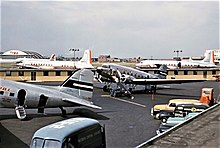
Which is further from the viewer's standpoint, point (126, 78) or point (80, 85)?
point (126, 78)

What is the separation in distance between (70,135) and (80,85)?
13.8m

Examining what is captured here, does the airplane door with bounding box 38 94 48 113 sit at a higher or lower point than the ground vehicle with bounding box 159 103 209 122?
higher

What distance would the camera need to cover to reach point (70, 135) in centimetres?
1286

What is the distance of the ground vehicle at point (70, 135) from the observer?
1234cm

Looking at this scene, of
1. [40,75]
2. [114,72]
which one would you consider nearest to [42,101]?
[114,72]

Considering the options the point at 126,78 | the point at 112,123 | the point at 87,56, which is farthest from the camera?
the point at 87,56

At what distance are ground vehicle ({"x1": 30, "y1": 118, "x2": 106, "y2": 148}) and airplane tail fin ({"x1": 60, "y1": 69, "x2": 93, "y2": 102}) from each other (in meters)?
11.4

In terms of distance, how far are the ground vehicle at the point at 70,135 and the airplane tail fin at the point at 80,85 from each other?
1135 cm

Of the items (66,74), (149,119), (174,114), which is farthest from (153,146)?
(66,74)

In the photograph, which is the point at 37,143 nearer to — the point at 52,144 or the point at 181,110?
the point at 52,144

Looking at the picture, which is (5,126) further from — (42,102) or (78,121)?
(78,121)

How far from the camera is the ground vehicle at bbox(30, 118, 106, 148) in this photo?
40.5ft

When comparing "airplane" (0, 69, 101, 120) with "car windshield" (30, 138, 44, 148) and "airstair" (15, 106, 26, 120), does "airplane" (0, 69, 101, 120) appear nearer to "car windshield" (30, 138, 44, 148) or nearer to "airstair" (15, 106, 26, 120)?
"airstair" (15, 106, 26, 120)

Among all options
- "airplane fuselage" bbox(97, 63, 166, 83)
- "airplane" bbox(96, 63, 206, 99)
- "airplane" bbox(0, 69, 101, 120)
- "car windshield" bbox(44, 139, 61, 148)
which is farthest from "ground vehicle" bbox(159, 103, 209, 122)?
"airplane fuselage" bbox(97, 63, 166, 83)
